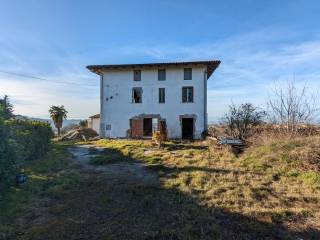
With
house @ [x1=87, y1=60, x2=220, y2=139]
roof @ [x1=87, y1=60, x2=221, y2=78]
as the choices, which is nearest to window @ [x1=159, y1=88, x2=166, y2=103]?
house @ [x1=87, y1=60, x2=220, y2=139]

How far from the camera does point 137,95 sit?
26859 mm

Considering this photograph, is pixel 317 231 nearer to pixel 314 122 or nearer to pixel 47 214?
pixel 47 214

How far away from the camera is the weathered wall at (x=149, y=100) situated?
84.5 ft

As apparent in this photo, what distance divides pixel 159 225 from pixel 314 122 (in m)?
13.4

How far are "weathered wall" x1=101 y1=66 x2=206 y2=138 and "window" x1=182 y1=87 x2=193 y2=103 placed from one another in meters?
0.28

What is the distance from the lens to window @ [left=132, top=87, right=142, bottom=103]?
1050 inches

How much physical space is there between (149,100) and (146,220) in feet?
65.5

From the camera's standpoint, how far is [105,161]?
15.1 meters

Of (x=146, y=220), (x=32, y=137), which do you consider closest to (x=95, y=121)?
(x=32, y=137)

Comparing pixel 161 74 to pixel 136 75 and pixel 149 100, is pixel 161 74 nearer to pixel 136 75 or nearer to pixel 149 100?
pixel 136 75

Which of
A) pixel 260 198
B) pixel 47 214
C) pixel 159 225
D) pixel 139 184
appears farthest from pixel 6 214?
pixel 260 198

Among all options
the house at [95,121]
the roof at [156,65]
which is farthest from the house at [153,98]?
the house at [95,121]

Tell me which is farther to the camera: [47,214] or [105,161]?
[105,161]

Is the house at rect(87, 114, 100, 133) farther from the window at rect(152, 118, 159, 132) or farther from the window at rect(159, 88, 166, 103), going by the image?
the window at rect(159, 88, 166, 103)
